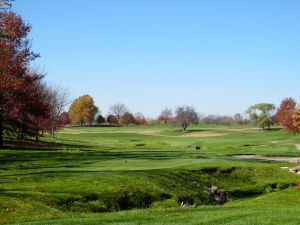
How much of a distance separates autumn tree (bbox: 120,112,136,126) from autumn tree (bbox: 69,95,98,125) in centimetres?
2345

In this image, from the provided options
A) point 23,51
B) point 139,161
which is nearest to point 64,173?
point 139,161

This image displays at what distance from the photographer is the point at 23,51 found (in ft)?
137

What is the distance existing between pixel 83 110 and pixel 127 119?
101ft

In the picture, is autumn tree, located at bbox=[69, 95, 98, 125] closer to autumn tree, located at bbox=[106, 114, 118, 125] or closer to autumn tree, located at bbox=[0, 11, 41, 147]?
autumn tree, located at bbox=[106, 114, 118, 125]

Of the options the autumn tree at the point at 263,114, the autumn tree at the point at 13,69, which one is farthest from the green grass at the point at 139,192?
A: the autumn tree at the point at 263,114

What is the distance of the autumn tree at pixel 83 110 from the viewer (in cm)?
16062

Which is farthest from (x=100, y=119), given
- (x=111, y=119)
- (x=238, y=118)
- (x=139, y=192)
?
(x=139, y=192)

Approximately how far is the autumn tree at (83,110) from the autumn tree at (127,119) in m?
23.4

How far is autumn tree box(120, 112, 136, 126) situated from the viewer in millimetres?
189000

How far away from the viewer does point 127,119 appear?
190 m

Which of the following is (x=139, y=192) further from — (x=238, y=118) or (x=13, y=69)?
(x=238, y=118)

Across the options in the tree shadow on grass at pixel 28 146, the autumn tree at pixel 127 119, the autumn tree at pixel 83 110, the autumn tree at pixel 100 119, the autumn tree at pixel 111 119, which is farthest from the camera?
the autumn tree at pixel 111 119

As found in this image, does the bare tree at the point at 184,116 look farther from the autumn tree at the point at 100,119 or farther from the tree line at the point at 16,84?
the tree line at the point at 16,84

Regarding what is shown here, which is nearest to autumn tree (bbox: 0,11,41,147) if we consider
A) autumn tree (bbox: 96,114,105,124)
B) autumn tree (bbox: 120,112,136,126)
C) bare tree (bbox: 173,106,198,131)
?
bare tree (bbox: 173,106,198,131)
